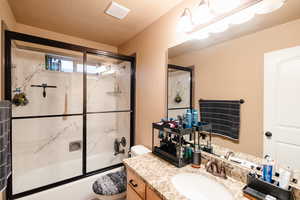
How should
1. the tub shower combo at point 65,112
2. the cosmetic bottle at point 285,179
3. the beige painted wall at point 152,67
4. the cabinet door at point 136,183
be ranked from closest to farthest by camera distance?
the cosmetic bottle at point 285,179, the cabinet door at point 136,183, the beige painted wall at point 152,67, the tub shower combo at point 65,112

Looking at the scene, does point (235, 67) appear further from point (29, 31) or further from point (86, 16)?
point (29, 31)

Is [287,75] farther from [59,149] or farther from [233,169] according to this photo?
[59,149]

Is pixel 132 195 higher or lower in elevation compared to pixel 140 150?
lower

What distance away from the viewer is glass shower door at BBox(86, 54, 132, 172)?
232cm

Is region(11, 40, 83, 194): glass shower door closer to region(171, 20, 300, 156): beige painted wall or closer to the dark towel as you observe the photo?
the dark towel

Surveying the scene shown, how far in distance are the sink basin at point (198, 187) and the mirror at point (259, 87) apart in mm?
297

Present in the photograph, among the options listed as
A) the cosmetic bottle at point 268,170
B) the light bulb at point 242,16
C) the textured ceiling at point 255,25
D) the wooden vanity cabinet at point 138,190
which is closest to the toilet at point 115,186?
the wooden vanity cabinet at point 138,190

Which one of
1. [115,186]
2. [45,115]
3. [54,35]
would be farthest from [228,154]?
[54,35]

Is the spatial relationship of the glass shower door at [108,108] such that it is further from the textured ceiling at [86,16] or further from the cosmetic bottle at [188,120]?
the cosmetic bottle at [188,120]

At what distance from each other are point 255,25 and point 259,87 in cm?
43

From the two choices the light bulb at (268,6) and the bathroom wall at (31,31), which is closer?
the light bulb at (268,6)

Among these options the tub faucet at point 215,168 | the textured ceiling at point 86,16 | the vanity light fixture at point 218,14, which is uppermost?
the textured ceiling at point 86,16

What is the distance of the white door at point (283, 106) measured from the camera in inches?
29.3

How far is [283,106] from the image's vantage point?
0.78 metres
